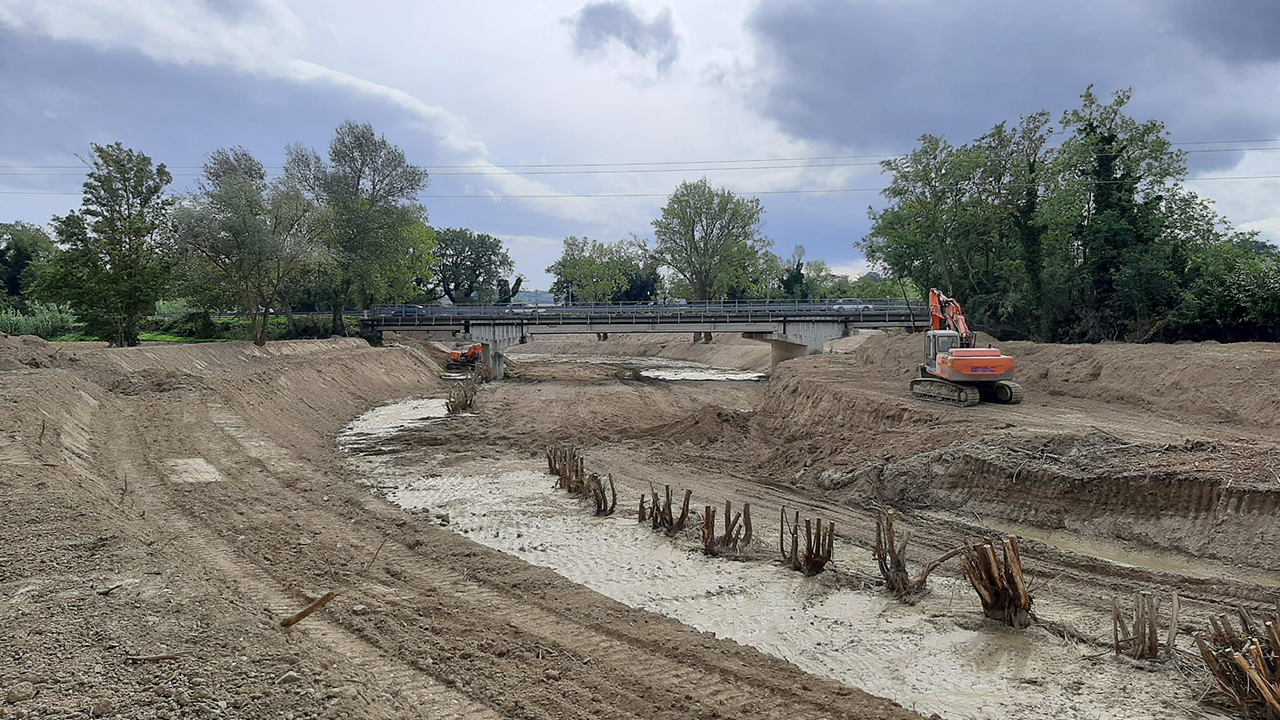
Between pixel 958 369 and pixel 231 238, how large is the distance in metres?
28.0

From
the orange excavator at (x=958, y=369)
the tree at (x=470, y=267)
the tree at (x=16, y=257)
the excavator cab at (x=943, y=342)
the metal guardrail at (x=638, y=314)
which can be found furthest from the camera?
the tree at (x=470, y=267)

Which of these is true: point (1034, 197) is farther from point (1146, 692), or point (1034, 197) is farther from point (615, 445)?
point (1146, 692)

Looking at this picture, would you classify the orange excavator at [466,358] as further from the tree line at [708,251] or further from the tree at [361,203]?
the tree line at [708,251]

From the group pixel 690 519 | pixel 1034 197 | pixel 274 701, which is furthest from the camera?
pixel 1034 197

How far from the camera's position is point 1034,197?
3184cm

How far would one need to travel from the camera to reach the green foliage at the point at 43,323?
110ft

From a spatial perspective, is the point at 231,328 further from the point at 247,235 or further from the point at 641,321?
the point at 641,321

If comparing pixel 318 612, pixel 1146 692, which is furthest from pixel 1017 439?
pixel 318 612

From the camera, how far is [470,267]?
8788 cm

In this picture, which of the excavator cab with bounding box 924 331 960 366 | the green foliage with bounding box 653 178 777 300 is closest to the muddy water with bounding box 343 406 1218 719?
the excavator cab with bounding box 924 331 960 366

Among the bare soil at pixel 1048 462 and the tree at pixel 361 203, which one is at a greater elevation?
the tree at pixel 361 203

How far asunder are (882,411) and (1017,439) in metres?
5.61

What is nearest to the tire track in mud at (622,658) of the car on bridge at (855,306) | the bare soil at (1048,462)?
the bare soil at (1048,462)

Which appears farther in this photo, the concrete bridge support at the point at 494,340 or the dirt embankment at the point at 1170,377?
the concrete bridge support at the point at 494,340
